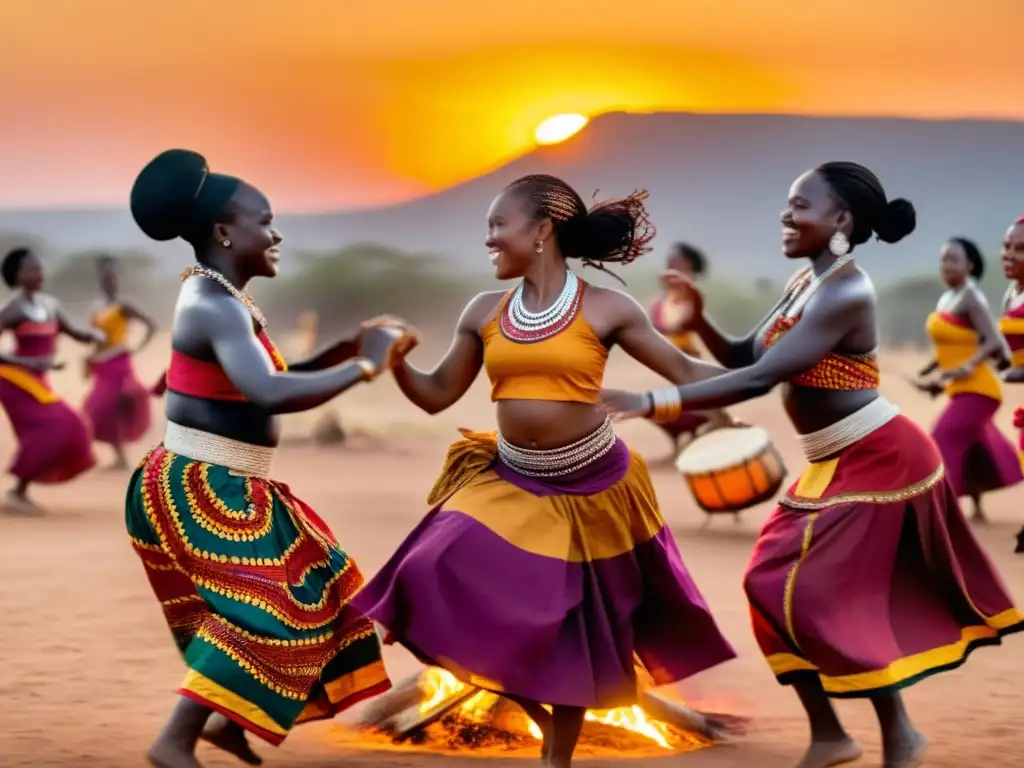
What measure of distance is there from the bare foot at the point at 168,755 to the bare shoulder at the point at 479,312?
184 cm

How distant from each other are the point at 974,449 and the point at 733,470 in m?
2.32

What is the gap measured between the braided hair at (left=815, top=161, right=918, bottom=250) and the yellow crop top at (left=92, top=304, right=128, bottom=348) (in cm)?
1250

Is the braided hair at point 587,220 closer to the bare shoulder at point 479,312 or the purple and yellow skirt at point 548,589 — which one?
the bare shoulder at point 479,312

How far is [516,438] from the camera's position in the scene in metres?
5.42

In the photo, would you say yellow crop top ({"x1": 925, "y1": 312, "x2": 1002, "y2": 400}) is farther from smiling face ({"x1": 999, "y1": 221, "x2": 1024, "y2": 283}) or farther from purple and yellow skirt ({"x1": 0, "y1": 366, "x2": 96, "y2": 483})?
purple and yellow skirt ({"x1": 0, "y1": 366, "x2": 96, "y2": 483})

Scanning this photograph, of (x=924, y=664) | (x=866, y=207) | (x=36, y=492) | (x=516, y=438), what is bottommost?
(x=36, y=492)

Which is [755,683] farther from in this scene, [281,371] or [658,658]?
[281,371]

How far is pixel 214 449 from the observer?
5.14 metres

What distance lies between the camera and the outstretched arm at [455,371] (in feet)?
18.4

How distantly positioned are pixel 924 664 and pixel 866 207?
5.55 ft

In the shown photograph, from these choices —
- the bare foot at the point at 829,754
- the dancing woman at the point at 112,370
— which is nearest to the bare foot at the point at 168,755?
the bare foot at the point at 829,754

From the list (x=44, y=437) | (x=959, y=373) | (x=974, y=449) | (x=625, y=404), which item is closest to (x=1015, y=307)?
(x=959, y=373)

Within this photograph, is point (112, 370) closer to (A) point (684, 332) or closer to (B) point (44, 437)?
(B) point (44, 437)

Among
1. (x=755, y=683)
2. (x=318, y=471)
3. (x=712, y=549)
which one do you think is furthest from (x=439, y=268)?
(x=755, y=683)
